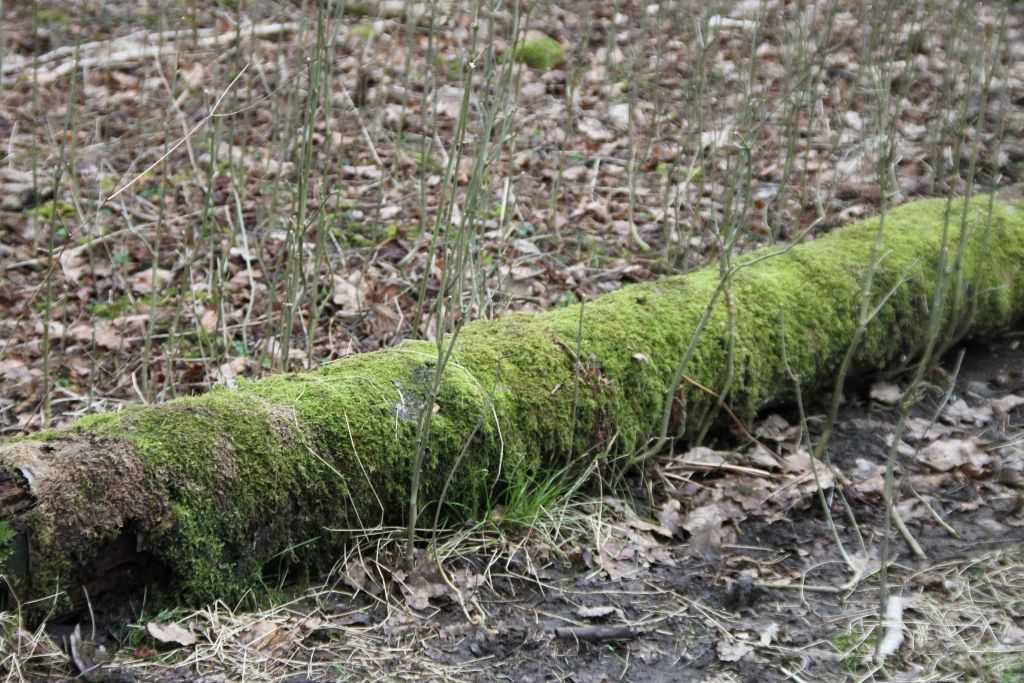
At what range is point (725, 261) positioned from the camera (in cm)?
371

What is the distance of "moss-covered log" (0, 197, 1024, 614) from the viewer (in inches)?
98.7

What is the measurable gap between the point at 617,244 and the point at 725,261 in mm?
1712

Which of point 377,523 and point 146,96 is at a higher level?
point 146,96

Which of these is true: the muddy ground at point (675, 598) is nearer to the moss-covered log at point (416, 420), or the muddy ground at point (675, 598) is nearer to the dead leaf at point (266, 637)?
the dead leaf at point (266, 637)

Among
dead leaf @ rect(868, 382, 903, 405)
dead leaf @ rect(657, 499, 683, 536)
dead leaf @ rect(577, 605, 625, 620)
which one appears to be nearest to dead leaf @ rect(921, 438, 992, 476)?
dead leaf @ rect(868, 382, 903, 405)

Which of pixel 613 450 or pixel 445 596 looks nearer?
pixel 445 596

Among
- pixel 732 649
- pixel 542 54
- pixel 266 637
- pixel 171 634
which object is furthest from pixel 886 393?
pixel 542 54

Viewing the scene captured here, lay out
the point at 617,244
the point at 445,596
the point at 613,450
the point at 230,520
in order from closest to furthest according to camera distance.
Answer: the point at 230,520
the point at 445,596
the point at 613,450
the point at 617,244

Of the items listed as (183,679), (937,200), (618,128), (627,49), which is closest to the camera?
(183,679)

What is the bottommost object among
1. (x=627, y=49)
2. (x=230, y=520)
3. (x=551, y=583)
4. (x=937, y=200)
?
(x=551, y=583)

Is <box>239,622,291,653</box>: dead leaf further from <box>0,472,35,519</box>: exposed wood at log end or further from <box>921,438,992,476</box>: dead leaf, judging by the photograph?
<box>921,438,992,476</box>: dead leaf

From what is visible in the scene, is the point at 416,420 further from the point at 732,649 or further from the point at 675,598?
the point at 732,649

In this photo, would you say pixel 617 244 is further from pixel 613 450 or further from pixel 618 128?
pixel 613 450

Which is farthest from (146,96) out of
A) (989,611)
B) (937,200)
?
(989,611)
